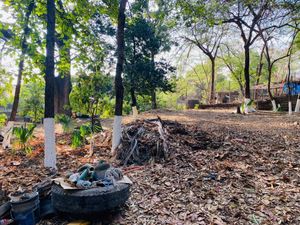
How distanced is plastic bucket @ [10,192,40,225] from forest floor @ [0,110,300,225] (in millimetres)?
214

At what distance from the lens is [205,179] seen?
354cm

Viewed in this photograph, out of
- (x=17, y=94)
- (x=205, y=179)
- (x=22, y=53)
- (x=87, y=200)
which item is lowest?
(x=205, y=179)

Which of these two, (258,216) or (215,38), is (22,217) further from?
(215,38)

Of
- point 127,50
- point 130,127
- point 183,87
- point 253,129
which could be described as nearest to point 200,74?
point 183,87

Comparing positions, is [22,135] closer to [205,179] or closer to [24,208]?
[24,208]

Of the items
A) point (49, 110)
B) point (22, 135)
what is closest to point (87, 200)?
point (49, 110)

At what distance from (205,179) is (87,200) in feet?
5.92

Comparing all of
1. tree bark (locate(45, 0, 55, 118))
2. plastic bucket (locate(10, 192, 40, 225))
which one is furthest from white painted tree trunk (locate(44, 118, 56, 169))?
plastic bucket (locate(10, 192, 40, 225))

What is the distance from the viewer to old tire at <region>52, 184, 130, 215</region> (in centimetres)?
248

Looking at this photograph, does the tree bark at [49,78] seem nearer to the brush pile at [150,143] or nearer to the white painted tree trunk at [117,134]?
the white painted tree trunk at [117,134]

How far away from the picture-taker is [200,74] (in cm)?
3331

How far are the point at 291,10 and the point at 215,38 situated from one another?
9.67 meters

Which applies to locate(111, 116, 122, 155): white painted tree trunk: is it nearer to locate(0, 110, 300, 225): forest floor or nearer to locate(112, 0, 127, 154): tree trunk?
locate(112, 0, 127, 154): tree trunk

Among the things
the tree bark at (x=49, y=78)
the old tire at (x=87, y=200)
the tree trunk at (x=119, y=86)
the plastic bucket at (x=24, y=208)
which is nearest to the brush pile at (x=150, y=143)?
the tree trunk at (x=119, y=86)
